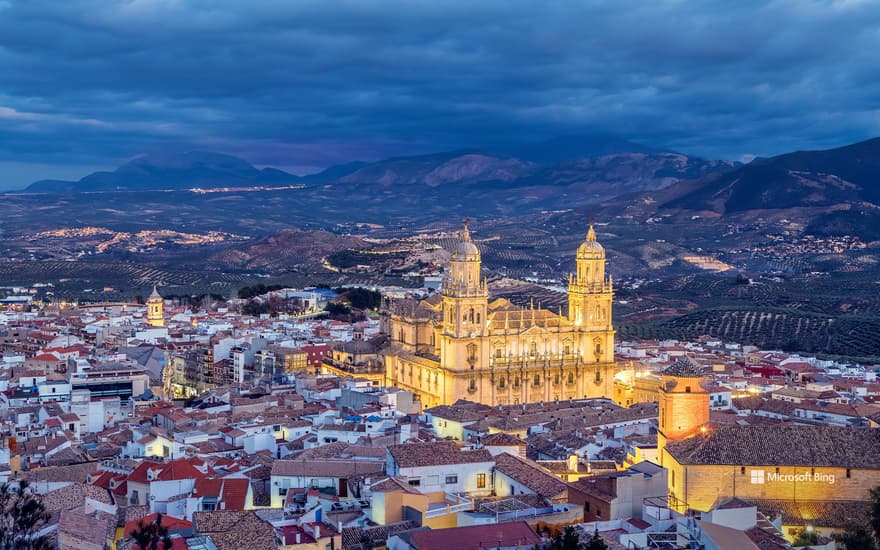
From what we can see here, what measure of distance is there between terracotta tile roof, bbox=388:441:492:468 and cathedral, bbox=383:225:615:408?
2200 centimetres

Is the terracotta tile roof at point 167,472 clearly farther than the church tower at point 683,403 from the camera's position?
No

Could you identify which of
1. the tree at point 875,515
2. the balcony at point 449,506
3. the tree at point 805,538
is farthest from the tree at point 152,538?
the tree at point 875,515

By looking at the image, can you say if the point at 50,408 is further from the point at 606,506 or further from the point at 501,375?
the point at 606,506

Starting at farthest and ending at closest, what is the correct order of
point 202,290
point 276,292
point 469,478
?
point 202,290 → point 276,292 → point 469,478

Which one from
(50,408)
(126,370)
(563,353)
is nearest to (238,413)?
(50,408)

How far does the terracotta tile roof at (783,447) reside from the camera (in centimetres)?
2761

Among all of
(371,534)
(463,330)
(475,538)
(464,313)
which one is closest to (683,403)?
(475,538)

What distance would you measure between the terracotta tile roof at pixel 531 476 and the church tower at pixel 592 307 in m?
24.8

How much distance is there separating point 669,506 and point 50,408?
2591 centimetres

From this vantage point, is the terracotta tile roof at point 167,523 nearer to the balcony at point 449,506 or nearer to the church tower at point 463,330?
the balcony at point 449,506

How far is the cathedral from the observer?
175ft

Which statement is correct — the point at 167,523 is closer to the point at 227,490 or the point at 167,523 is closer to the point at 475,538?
the point at 227,490

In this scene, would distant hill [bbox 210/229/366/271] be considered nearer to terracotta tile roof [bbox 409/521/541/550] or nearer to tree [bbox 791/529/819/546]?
tree [bbox 791/529/819/546]

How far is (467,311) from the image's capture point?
53500 millimetres
